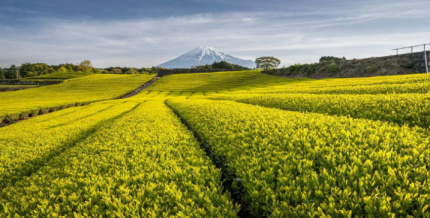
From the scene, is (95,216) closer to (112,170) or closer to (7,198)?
(112,170)

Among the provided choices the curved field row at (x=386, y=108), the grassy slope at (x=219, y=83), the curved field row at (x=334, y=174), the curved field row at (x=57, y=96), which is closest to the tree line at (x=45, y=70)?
the curved field row at (x=57, y=96)

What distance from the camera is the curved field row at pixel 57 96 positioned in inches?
1030

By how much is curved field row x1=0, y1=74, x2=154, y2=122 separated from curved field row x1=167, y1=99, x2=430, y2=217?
29.8 meters

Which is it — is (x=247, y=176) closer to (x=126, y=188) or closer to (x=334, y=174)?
(x=334, y=174)

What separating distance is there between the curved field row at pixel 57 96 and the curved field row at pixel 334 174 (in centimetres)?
2977

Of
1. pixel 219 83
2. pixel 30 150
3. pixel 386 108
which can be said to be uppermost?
pixel 219 83

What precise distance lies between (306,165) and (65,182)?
6054 millimetres

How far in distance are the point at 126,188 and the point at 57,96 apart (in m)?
54.5

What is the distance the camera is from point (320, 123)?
7918 mm

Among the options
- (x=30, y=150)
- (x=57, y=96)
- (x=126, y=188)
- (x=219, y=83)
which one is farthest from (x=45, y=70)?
(x=126, y=188)

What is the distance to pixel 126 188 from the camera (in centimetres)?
462

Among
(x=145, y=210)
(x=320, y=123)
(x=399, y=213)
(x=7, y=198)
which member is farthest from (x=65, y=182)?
(x=320, y=123)

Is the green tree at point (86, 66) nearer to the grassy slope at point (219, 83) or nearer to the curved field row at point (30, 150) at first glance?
the grassy slope at point (219, 83)

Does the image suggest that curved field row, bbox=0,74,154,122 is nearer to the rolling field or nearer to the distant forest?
the rolling field
